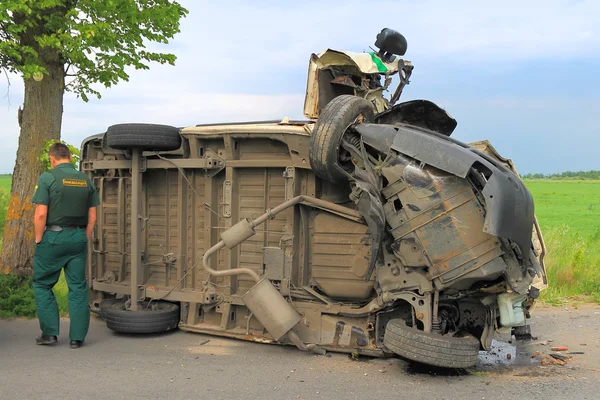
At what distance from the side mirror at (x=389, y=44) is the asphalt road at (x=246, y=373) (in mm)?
3923

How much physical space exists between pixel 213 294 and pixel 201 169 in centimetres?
146

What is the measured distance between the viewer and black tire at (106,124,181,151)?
6.75 m

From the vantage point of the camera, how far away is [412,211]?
17.8ft

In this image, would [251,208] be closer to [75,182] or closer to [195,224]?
[195,224]

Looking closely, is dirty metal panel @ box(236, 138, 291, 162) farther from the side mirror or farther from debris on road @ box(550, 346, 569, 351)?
debris on road @ box(550, 346, 569, 351)

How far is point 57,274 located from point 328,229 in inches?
115

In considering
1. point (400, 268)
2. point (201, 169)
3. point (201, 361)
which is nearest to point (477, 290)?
point (400, 268)

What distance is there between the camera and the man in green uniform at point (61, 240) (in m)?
6.18

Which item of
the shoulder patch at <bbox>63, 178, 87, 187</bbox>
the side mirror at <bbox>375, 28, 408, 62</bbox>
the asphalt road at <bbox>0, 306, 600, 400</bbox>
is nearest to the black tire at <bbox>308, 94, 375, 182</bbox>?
the asphalt road at <bbox>0, 306, 600, 400</bbox>

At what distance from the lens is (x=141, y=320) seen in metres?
6.66

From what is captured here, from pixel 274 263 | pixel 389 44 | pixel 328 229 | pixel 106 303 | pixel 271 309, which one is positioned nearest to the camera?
pixel 271 309

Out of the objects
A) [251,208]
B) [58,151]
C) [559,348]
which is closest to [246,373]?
[251,208]

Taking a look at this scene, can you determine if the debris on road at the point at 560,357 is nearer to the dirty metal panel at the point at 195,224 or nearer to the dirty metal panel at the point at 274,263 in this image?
the dirty metal panel at the point at 274,263

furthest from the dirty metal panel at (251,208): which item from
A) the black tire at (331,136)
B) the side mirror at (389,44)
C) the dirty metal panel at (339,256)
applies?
the side mirror at (389,44)
